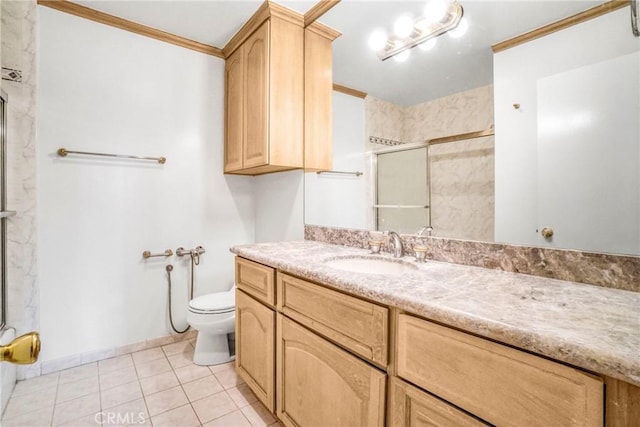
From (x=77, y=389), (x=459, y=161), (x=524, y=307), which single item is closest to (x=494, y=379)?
(x=524, y=307)

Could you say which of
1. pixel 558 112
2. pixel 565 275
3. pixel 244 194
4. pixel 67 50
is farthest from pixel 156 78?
pixel 565 275

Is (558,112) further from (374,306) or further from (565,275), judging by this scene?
(374,306)

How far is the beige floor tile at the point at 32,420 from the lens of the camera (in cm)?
146

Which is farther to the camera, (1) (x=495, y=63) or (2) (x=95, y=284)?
(2) (x=95, y=284)

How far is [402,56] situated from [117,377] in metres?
2.56

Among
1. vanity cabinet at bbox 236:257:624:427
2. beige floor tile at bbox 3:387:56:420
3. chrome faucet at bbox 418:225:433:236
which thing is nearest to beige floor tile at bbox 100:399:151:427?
beige floor tile at bbox 3:387:56:420

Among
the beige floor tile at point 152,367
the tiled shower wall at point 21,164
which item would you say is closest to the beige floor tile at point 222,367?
the beige floor tile at point 152,367

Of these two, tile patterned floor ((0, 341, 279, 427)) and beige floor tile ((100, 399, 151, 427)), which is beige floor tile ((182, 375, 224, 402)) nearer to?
tile patterned floor ((0, 341, 279, 427))

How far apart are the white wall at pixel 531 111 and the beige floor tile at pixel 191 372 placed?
189 centimetres

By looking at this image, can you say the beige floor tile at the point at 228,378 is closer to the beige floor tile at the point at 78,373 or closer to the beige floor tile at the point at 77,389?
the beige floor tile at the point at 77,389

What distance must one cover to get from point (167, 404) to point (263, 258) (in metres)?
1.01

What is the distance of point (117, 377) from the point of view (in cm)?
186

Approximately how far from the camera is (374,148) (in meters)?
1.75

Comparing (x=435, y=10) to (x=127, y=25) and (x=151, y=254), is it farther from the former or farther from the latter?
(x=151, y=254)
